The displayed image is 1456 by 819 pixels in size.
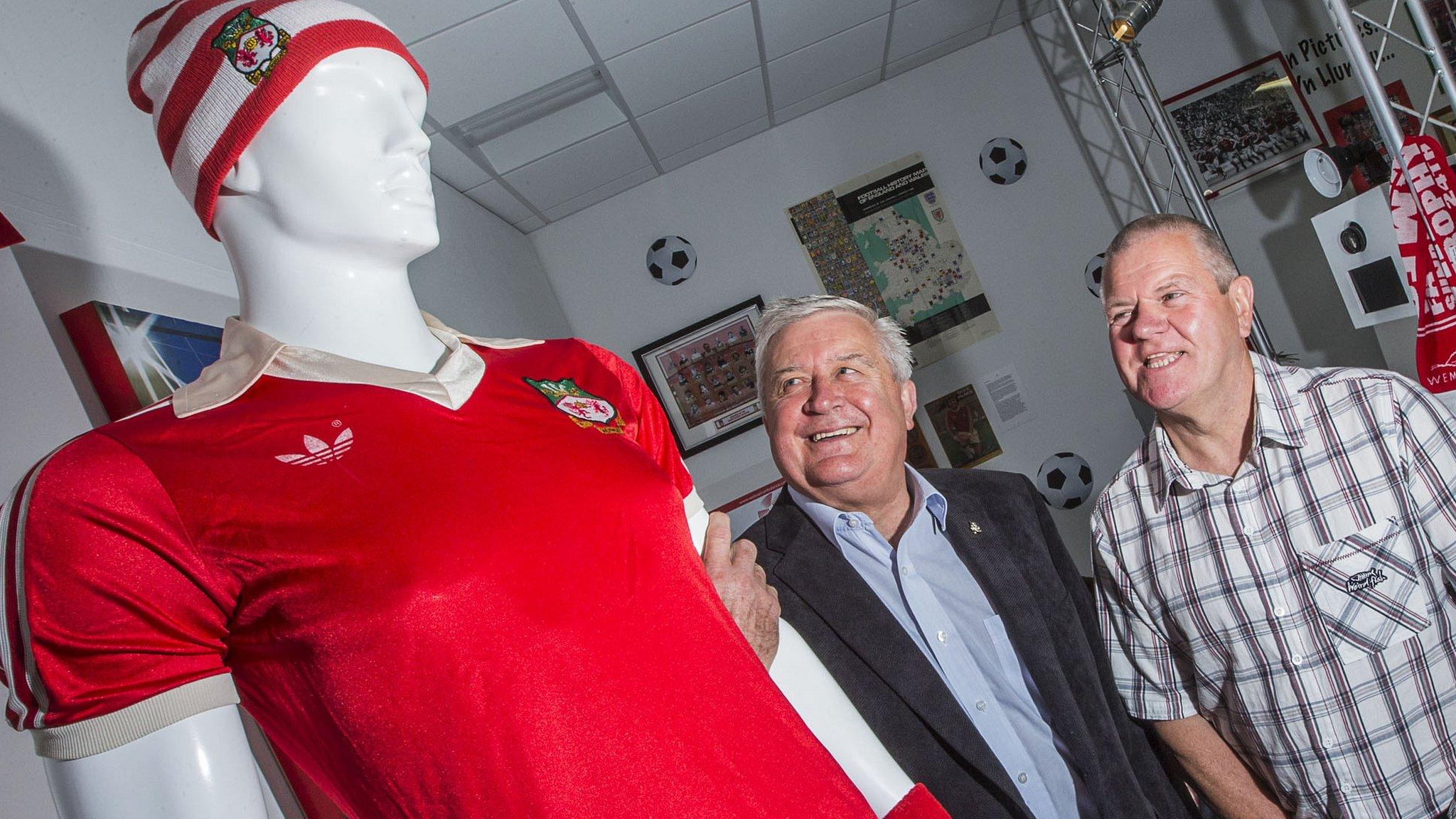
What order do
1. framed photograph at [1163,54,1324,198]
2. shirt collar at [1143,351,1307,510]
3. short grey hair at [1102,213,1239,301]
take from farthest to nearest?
framed photograph at [1163,54,1324,198], short grey hair at [1102,213,1239,301], shirt collar at [1143,351,1307,510]

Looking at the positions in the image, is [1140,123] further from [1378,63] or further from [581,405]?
[581,405]

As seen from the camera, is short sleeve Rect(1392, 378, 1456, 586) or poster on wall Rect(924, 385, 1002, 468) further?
poster on wall Rect(924, 385, 1002, 468)

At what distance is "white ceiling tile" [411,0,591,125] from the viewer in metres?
2.91

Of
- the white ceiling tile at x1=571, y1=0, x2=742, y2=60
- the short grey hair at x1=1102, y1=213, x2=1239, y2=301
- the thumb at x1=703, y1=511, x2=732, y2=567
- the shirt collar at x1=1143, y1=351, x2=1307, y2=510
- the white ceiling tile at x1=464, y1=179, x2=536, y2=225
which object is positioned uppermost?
the white ceiling tile at x1=571, y1=0, x2=742, y2=60

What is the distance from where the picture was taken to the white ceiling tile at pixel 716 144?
4.73 m

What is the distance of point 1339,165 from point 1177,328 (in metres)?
3.07

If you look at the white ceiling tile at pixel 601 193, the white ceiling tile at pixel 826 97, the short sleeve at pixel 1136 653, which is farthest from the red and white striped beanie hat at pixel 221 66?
the white ceiling tile at pixel 826 97

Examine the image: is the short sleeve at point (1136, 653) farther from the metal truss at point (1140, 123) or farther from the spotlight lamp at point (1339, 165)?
the spotlight lamp at point (1339, 165)

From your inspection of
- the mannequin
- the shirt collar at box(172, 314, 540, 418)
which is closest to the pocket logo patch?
the mannequin

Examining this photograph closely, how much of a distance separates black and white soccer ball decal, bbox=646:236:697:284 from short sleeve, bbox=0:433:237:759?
14.1ft

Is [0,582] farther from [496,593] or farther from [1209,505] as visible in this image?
[1209,505]

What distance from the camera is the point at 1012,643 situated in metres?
1.42

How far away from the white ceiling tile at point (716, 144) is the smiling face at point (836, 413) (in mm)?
3336

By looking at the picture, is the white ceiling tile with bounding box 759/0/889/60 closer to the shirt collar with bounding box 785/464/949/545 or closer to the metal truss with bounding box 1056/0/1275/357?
the metal truss with bounding box 1056/0/1275/357
